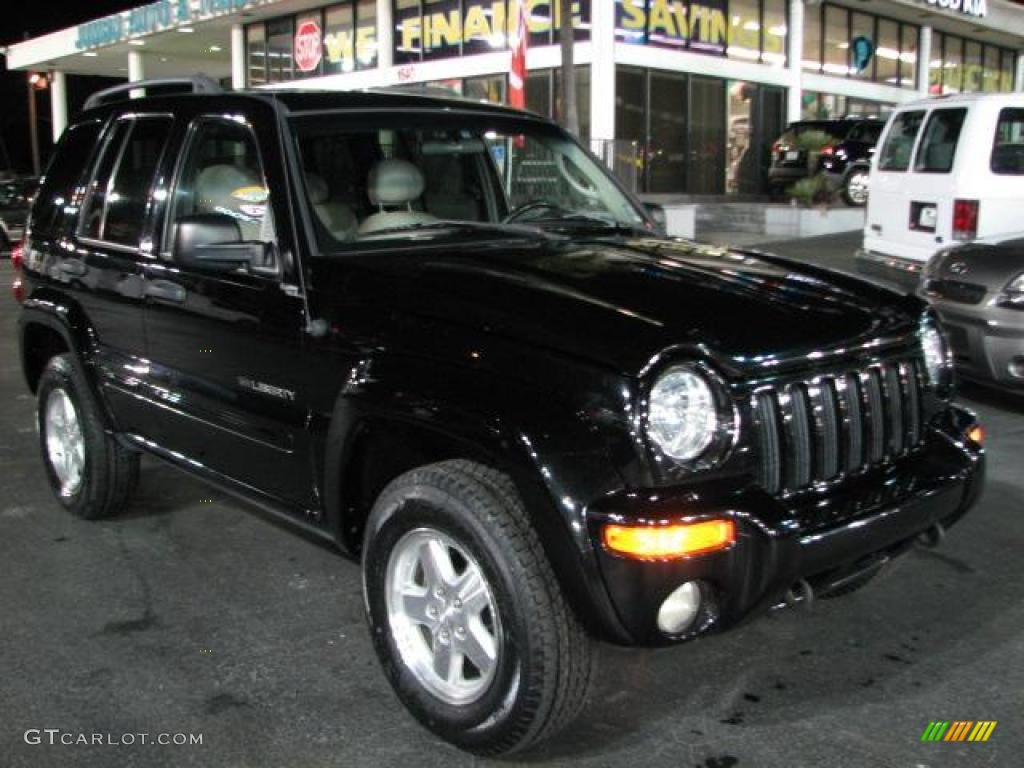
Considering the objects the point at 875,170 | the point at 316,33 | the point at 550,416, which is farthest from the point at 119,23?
the point at 550,416

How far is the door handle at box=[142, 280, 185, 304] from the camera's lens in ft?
13.0

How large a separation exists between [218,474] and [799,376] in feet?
7.13

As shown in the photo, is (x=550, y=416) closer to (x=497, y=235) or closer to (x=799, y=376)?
(x=799, y=376)

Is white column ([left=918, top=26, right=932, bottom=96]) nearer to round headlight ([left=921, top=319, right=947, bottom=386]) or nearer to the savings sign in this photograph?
the savings sign

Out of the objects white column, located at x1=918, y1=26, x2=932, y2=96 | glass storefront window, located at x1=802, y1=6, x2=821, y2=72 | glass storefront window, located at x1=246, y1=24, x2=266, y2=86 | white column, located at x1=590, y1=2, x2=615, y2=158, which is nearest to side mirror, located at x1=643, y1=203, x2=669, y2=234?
white column, located at x1=590, y1=2, x2=615, y2=158

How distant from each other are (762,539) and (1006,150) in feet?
25.4

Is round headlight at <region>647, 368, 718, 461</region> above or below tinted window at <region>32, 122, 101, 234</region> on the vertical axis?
below

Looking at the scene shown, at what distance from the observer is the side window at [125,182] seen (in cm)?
428

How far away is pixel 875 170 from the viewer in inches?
396

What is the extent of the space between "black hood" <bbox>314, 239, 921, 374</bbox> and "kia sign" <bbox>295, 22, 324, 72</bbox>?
23.6m

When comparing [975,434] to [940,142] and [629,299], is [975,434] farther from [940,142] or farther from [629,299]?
[940,142]

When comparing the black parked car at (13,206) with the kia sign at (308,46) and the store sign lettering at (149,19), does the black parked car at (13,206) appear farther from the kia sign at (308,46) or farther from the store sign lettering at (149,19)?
the kia sign at (308,46)

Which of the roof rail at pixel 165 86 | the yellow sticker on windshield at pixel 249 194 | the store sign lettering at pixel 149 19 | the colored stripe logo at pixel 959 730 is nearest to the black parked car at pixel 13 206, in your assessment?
the store sign lettering at pixel 149 19

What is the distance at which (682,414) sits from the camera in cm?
268
